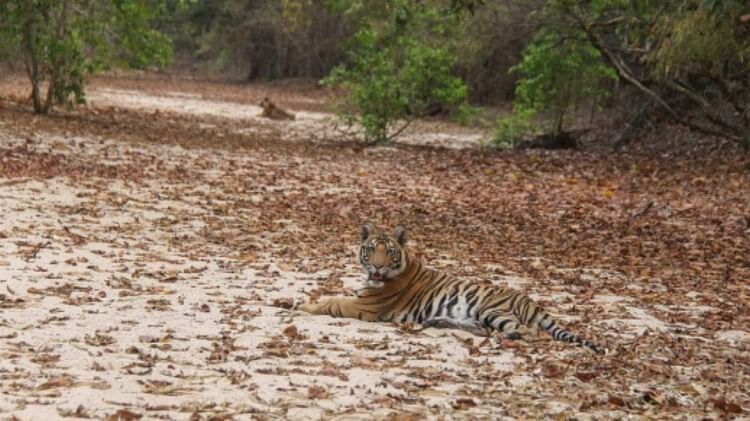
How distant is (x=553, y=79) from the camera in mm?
28625

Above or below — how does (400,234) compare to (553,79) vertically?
below

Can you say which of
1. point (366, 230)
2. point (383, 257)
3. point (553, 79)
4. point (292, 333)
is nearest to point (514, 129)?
point (553, 79)

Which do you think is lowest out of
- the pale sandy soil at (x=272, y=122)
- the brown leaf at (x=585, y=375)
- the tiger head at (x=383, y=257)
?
the pale sandy soil at (x=272, y=122)

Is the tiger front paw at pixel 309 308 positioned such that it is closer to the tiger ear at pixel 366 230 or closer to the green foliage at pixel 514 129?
the tiger ear at pixel 366 230

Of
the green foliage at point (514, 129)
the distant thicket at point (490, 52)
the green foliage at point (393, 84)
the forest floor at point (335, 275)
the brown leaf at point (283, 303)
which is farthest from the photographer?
the green foliage at point (514, 129)

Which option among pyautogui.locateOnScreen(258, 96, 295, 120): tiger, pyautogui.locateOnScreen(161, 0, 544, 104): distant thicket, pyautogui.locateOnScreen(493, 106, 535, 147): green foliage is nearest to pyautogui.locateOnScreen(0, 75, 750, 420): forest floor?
pyautogui.locateOnScreen(493, 106, 535, 147): green foliage

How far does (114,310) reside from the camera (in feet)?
29.8

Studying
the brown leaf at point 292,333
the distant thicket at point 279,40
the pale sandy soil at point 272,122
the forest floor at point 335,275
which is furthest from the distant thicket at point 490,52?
the brown leaf at point 292,333

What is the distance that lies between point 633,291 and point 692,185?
32.7 feet

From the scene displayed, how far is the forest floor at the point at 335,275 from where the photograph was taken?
686cm

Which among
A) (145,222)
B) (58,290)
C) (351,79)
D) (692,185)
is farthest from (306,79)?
(58,290)

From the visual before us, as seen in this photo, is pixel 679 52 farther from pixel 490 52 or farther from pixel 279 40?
pixel 279 40

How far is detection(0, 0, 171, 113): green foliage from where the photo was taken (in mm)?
27000

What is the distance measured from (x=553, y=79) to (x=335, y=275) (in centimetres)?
1811
